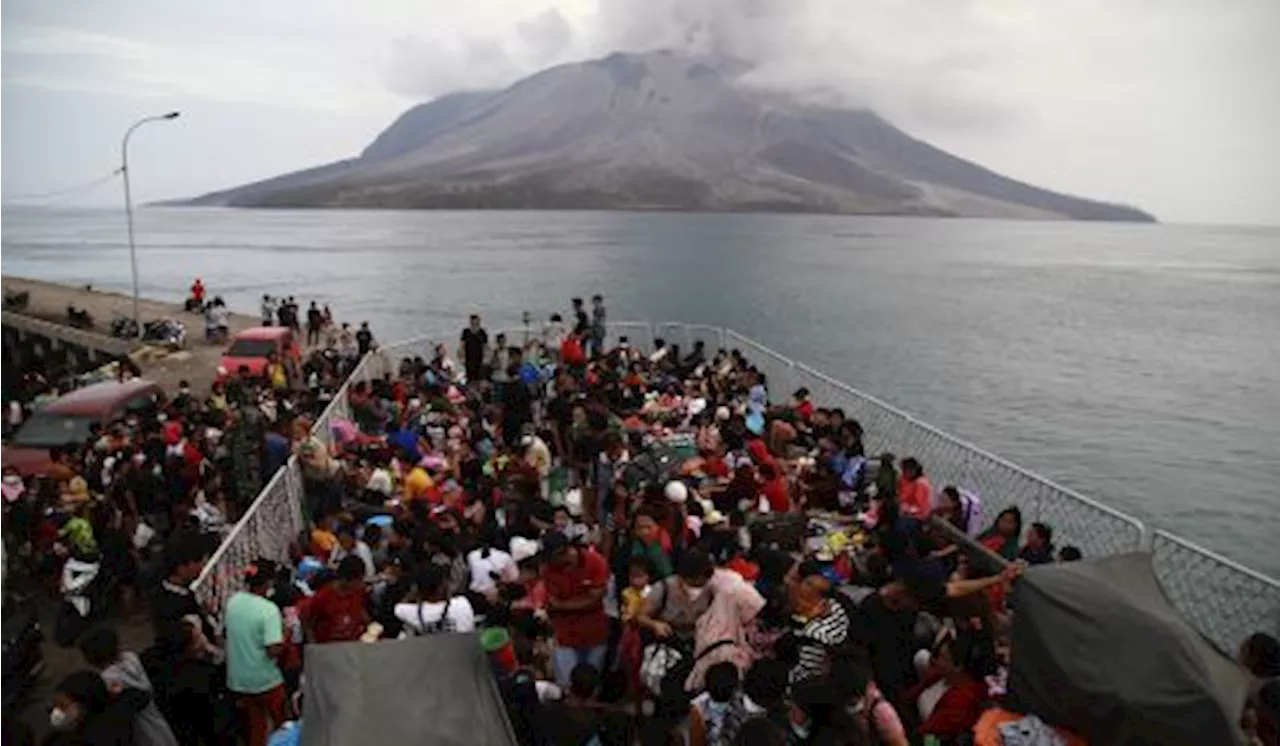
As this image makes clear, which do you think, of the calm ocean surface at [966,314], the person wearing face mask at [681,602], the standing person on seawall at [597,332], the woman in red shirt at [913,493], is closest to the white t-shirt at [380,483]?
the person wearing face mask at [681,602]

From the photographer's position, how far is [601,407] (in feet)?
42.3

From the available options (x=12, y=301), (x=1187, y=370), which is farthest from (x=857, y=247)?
(x=12, y=301)

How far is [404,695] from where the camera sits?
4.96m

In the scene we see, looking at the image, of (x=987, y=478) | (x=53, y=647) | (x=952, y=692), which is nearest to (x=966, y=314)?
(x=987, y=478)

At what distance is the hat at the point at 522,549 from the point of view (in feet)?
26.0

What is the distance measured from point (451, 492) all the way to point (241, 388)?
8.25 meters

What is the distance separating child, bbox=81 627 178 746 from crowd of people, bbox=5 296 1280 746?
0.02 m

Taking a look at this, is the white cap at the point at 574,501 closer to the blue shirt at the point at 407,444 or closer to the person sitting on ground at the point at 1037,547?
the blue shirt at the point at 407,444

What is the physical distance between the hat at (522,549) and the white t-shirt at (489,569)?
9 centimetres

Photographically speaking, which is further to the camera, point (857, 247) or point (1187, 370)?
point (857, 247)

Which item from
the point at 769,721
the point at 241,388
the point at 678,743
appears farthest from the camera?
the point at 241,388

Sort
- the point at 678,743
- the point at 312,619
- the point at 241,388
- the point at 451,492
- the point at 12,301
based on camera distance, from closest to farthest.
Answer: the point at 678,743
the point at 312,619
the point at 451,492
the point at 241,388
the point at 12,301

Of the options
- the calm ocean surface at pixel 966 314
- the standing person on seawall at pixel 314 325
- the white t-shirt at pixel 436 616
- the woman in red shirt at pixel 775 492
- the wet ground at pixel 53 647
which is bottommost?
the calm ocean surface at pixel 966 314

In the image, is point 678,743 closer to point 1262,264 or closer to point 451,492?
point 451,492
